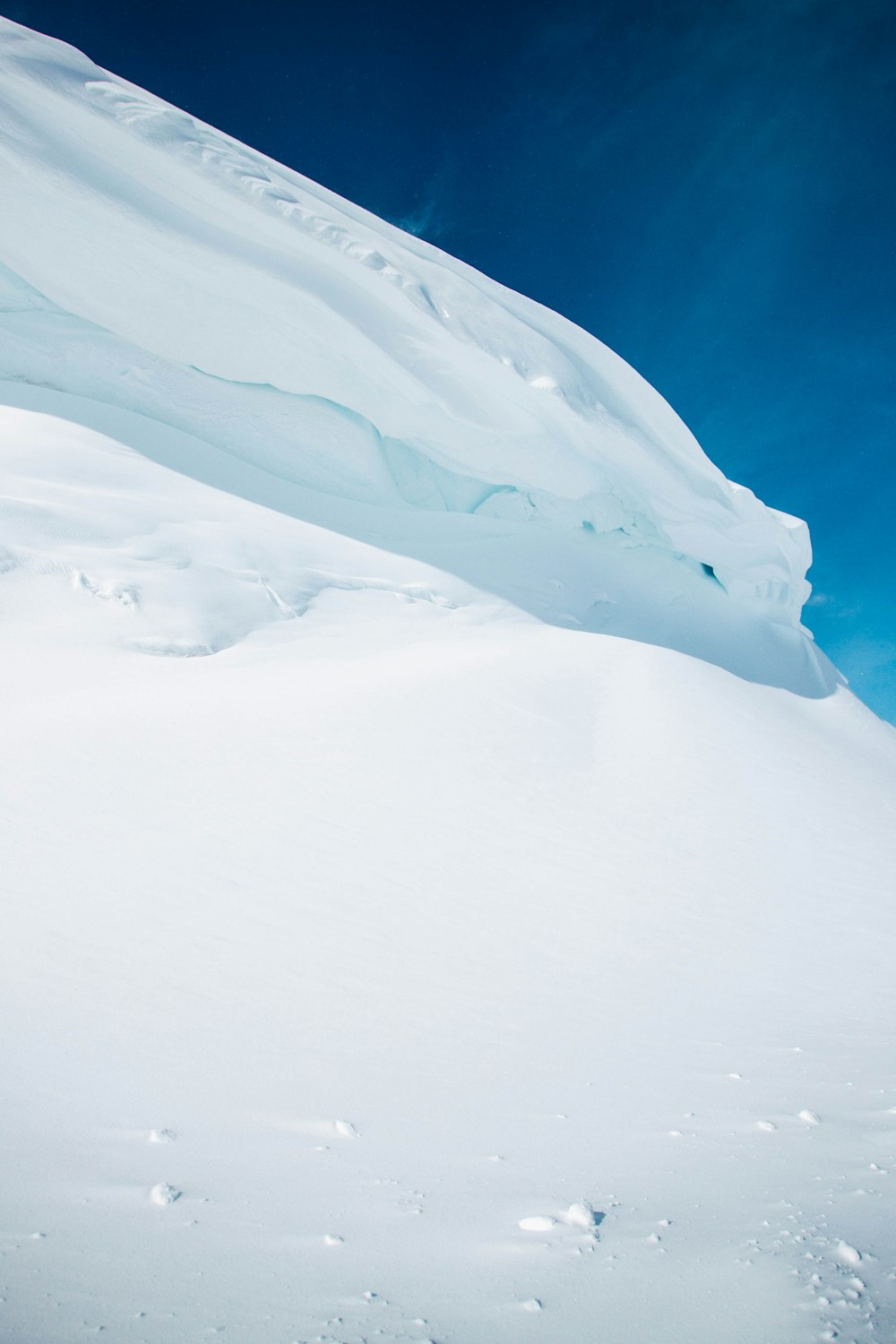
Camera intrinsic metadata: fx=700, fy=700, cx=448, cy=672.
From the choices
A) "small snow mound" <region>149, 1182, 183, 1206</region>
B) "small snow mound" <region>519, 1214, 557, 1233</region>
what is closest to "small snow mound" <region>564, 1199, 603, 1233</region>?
"small snow mound" <region>519, 1214, 557, 1233</region>

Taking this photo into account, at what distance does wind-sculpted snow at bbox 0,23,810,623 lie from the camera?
6477 millimetres

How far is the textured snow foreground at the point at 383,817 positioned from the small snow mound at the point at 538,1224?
20 mm

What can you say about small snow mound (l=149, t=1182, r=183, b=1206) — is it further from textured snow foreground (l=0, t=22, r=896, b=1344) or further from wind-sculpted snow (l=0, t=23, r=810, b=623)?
wind-sculpted snow (l=0, t=23, r=810, b=623)

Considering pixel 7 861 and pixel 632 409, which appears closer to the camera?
pixel 7 861

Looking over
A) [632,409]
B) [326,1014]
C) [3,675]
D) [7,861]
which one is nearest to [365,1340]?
[326,1014]

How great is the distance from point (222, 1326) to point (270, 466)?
6891 millimetres

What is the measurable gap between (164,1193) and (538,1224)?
64 cm

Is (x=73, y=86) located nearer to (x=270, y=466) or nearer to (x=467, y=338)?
(x=270, y=466)

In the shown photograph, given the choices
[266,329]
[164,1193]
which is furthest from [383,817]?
[266,329]

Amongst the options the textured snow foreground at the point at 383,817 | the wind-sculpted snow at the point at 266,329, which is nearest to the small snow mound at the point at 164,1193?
the textured snow foreground at the point at 383,817

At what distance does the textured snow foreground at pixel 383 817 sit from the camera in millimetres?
1141

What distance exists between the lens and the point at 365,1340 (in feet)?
3.08

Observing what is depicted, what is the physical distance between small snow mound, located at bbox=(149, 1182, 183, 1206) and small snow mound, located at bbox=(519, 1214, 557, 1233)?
0.59 metres

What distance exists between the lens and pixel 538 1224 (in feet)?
3.95
